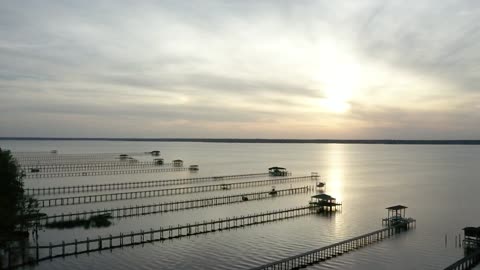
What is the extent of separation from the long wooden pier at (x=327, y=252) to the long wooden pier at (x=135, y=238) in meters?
11.9

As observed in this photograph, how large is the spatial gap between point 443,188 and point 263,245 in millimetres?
58120

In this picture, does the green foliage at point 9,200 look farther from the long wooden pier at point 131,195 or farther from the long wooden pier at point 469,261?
the long wooden pier at point 469,261

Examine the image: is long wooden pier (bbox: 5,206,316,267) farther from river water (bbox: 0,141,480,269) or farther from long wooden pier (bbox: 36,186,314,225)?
long wooden pier (bbox: 36,186,314,225)

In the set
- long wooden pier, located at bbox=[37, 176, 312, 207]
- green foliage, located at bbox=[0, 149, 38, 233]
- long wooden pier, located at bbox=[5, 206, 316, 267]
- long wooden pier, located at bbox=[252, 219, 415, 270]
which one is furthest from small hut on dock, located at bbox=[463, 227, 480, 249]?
long wooden pier, located at bbox=[37, 176, 312, 207]

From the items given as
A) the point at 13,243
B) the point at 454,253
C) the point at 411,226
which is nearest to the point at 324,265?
the point at 454,253

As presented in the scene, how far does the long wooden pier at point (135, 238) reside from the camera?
31.4 metres

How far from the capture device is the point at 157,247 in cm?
3466

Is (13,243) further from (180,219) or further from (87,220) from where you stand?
(180,219)

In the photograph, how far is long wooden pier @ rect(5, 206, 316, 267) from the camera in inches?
1237

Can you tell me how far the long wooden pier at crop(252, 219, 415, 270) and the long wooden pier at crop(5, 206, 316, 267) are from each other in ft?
39.1

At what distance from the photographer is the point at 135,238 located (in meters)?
37.1

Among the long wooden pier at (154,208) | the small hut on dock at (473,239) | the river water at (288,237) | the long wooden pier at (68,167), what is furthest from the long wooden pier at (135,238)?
the long wooden pier at (68,167)

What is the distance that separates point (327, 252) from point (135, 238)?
16882mm

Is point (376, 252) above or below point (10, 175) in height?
below
